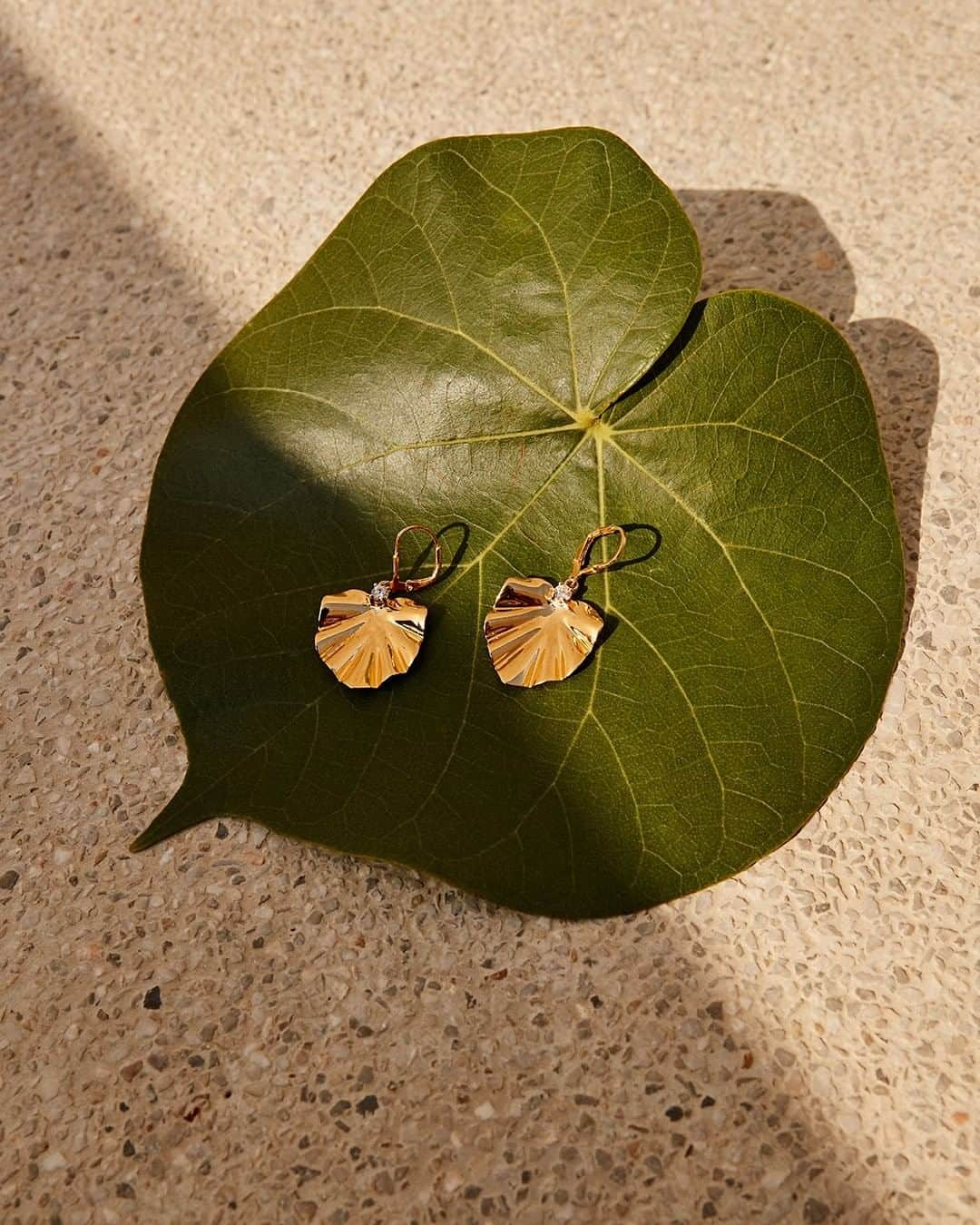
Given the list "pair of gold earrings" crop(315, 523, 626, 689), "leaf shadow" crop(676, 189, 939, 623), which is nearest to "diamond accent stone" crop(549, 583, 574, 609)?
"pair of gold earrings" crop(315, 523, 626, 689)

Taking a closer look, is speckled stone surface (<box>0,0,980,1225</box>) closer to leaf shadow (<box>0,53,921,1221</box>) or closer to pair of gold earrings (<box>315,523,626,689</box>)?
leaf shadow (<box>0,53,921,1221</box>)

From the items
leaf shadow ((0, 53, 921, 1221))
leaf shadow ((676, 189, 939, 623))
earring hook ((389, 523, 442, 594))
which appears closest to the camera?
leaf shadow ((0, 53, 921, 1221))

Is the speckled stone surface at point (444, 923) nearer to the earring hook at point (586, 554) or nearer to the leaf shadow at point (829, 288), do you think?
the leaf shadow at point (829, 288)

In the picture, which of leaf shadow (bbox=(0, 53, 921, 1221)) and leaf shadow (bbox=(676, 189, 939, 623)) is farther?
leaf shadow (bbox=(676, 189, 939, 623))

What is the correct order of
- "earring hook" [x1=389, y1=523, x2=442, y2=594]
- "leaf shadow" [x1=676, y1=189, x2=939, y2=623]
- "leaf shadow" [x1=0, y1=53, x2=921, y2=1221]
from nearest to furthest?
"leaf shadow" [x1=0, y1=53, x2=921, y2=1221] < "earring hook" [x1=389, y1=523, x2=442, y2=594] < "leaf shadow" [x1=676, y1=189, x2=939, y2=623]

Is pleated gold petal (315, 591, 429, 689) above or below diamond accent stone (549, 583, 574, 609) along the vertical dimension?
below

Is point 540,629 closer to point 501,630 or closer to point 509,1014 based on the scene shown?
point 501,630

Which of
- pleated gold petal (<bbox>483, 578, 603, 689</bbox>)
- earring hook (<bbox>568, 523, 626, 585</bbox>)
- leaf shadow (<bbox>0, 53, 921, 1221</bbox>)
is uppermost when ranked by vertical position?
earring hook (<bbox>568, 523, 626, 585</bbox>)
